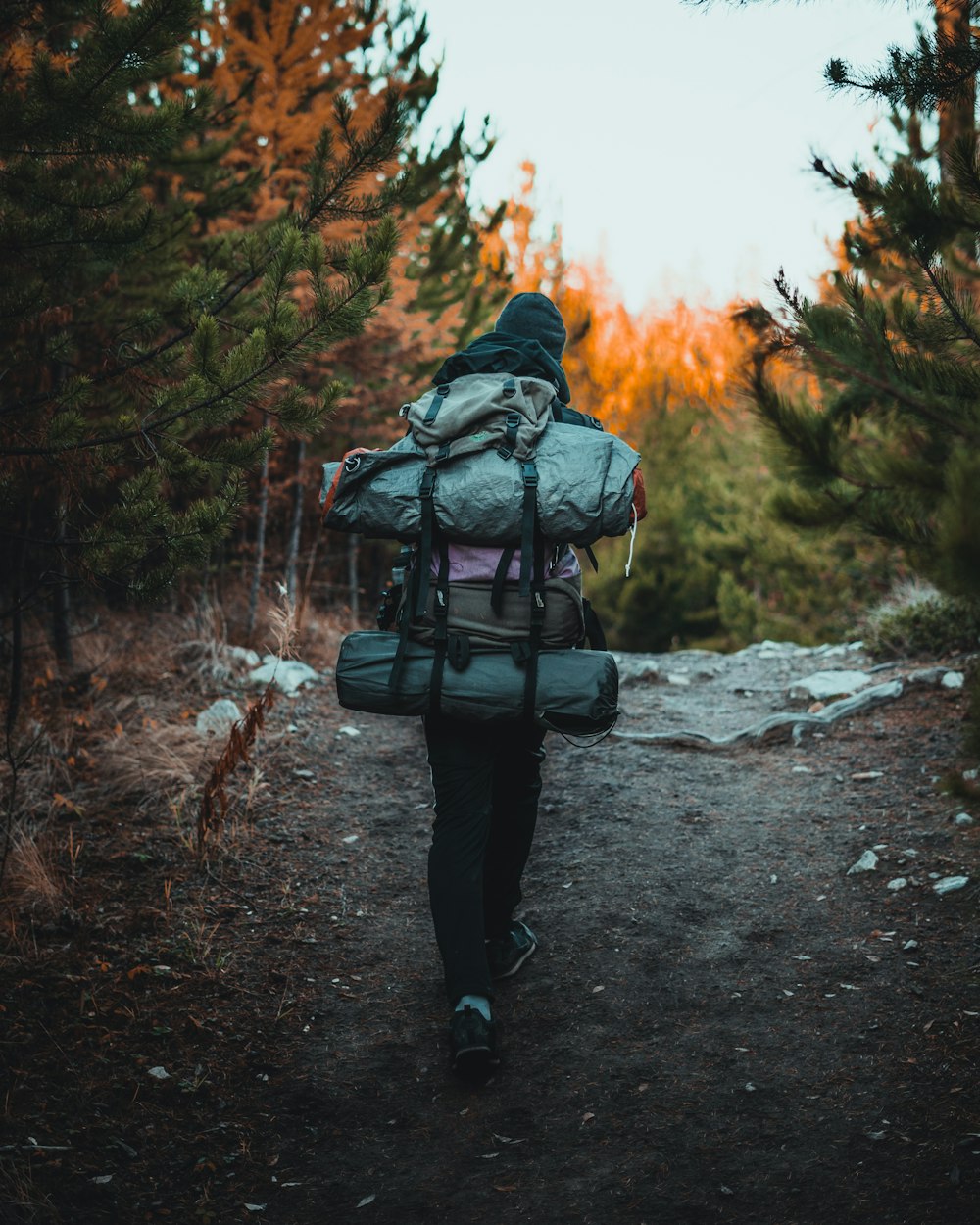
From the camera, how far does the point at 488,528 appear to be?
8.12ft

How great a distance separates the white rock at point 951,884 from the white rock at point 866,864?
0.85ft

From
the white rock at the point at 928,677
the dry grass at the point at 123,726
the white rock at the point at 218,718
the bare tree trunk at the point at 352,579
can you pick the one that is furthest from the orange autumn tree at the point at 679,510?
the white rock at the point at 218,718

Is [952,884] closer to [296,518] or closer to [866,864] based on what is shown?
[866,864]

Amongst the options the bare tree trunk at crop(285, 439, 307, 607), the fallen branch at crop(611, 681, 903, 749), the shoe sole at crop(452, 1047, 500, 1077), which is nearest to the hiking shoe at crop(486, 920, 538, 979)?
the shoe sole at crop(452, 1047, 500, 1077)

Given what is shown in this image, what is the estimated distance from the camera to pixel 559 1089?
97.0 inches

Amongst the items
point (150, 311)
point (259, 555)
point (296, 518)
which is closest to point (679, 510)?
point (296, 518)

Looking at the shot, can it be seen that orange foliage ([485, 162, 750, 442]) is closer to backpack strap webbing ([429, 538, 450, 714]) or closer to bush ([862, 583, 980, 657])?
bush ([862, 583, 980, 657])

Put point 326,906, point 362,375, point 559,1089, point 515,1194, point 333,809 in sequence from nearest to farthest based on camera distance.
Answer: point 515,1194, point 559,1089, point 326,906, point 333,809, point 362,375

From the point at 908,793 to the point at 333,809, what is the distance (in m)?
2.68

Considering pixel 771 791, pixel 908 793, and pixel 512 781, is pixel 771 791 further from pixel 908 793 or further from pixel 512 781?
pixel 512 781

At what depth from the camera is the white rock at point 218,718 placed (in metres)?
4.96

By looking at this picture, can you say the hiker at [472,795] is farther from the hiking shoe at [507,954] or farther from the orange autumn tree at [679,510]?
the orange autumn tree at [679,510]

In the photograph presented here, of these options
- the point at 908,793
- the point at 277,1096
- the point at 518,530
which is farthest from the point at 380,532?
the point at 908,793

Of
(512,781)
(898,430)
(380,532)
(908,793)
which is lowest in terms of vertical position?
(908,793)
